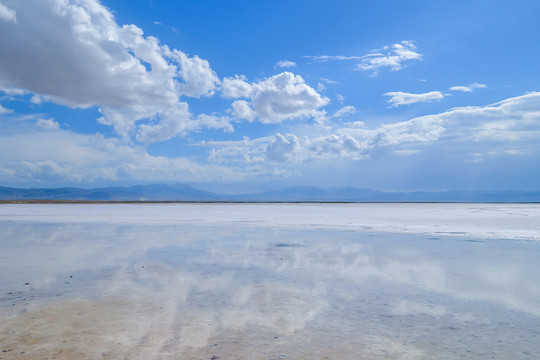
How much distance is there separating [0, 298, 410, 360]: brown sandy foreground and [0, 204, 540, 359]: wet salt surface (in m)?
0.03

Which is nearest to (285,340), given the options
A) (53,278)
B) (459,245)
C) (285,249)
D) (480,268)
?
(53,278)

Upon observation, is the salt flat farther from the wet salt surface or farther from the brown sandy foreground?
the brown sandy foreground

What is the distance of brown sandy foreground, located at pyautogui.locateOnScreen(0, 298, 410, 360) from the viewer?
4.71m

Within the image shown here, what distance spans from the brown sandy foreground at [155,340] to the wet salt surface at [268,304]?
0.08 ft

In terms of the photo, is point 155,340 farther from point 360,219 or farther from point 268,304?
point 360,219

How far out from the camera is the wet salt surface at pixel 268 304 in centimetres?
496

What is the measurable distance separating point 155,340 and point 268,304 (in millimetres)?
2411

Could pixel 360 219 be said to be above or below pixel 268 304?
above

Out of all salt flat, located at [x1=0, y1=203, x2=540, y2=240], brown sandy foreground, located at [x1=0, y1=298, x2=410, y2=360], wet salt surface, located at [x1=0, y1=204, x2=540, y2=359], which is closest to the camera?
brown sandy foreground, located at [x1=0, y1=298, x2=410, y2=360]

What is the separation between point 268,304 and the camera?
22.9ft

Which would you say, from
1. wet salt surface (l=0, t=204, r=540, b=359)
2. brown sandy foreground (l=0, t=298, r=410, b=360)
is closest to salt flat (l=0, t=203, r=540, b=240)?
wet salt surface (l=0, t=204, r=540, b=359)

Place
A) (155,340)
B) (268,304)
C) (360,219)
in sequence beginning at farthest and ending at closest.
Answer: (360,219) < (268,304) < (155,340)

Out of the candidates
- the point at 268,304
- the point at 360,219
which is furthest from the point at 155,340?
the point at 360,219

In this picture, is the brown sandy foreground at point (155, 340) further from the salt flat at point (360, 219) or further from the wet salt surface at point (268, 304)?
the salt flat at point (360, 219)
